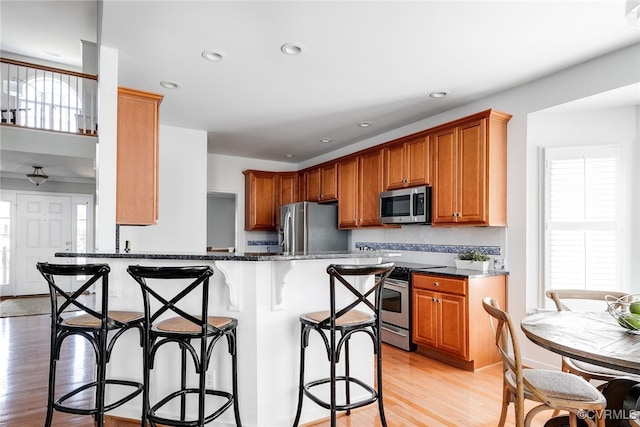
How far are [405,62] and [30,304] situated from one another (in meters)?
7.44

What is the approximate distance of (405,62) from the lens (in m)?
3.00

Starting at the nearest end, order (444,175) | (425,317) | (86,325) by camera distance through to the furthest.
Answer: (86,325), (425,317), (444,175)

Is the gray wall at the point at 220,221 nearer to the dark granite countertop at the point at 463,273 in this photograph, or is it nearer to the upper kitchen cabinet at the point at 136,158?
the upper kitchen cabinet at the point at 136,158

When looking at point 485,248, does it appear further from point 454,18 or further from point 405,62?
point 454,18

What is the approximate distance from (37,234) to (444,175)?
26.5ft

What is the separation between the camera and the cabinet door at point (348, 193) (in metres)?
5.25

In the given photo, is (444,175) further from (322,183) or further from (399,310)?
(322,183)

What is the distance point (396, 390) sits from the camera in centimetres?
293

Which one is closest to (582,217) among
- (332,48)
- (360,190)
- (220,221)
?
(360,190)

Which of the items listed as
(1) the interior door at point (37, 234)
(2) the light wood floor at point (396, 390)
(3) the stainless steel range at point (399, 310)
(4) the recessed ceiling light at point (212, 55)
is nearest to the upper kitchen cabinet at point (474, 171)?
(3) the stainless steel range at point (399, 310)

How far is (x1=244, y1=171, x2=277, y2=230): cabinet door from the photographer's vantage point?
645cm

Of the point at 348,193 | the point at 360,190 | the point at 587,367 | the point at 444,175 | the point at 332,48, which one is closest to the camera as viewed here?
the point at 587,367

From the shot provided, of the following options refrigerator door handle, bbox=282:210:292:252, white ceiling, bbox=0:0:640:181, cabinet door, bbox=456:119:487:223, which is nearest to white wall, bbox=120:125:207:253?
white ceiling, bbox=0:0:640:181

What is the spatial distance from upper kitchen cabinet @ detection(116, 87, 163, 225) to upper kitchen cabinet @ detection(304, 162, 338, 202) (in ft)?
9.95
